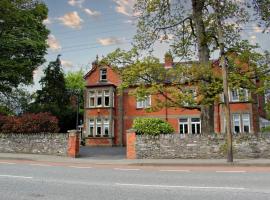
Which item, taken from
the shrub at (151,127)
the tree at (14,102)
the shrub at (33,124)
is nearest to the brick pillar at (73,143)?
the shrub at (33,124)

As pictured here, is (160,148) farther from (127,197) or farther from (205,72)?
(127,197)

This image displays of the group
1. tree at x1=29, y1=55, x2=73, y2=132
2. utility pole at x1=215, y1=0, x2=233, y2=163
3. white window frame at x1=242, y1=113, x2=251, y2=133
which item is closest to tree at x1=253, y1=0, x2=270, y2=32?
utility pole at x1=215, y1=0, x2=233, y2=163

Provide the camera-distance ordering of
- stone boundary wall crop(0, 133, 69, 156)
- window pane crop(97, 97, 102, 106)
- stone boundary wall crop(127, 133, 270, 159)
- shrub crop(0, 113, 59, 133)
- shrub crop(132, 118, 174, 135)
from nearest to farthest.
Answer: stone boundary wall crop(127, 133, 270, 159), shrub crop(132, 118, 174, 135), stone boundary wall crop(0, 133, 69, 156), shrub crop(0, 113, 59, 133), window pane crop(97, 97, 102, 106)

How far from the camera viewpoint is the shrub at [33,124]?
24562mm

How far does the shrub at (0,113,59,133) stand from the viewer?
80.6 feet

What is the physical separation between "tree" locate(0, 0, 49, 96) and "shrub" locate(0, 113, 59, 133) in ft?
24.1

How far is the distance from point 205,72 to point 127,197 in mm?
14354

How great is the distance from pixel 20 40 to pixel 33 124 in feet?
35.1

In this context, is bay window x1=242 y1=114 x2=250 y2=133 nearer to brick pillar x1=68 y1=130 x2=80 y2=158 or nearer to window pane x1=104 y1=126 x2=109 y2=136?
window pane x1=104 y1=126 x2=109 y2=136

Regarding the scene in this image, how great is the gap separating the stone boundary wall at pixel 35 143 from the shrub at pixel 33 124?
1.23 feet

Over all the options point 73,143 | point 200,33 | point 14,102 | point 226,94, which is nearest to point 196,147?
point 226,94

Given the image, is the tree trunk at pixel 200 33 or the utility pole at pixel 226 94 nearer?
the utility pole at pixel 226 94

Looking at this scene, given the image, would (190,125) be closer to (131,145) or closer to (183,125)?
(183,125)

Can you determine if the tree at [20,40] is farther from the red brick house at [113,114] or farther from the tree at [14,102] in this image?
the red brick house at [113,114]
